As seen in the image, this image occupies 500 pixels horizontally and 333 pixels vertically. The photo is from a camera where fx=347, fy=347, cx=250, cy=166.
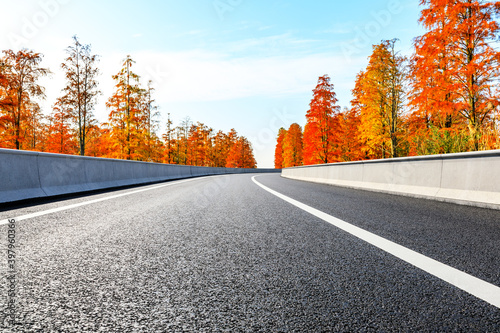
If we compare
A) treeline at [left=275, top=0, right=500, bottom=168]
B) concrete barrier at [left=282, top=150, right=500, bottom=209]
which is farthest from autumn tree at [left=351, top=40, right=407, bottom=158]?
concrete barrier at [left=282, top=150, right=500, bottom=209]

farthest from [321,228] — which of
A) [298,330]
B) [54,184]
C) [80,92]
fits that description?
[80,92]

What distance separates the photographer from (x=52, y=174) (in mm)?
8703

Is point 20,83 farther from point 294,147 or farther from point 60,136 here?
point 294,147

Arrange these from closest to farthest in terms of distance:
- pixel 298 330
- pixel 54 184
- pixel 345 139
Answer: pixel 298 330, pixel 54 184, pixel 345 139

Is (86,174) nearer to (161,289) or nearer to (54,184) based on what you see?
(54,184)

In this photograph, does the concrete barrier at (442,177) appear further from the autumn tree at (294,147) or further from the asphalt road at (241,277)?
the autumn tree at (294,147)

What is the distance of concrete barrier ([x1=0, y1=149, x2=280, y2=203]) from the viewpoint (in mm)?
7070

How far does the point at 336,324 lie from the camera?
5.75 feet

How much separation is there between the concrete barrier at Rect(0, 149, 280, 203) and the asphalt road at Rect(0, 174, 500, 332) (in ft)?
9.86

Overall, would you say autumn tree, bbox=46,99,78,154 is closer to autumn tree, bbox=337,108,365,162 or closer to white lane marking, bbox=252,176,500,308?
autumn tree, bbox=337,108,365,162

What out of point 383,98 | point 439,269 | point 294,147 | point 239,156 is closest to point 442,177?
point 439,269

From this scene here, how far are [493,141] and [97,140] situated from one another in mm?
68547

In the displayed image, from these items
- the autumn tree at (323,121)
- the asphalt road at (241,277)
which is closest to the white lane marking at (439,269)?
the asphalt road at (241,277)

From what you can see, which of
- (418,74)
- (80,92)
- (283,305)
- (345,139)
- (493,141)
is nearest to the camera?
A: (283,305)
